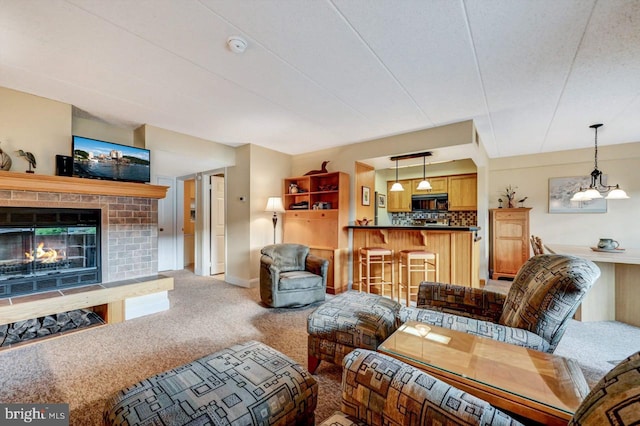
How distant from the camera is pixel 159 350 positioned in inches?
91.7

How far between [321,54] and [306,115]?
1230mm

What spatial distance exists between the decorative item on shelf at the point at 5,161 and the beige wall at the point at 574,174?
24.6ft

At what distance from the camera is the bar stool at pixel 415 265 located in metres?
3.38

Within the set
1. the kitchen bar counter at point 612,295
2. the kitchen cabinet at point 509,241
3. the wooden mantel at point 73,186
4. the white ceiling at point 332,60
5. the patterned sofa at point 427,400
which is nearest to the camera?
the patterned sofa at point 427,400

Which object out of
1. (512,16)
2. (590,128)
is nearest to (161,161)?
(512,16)

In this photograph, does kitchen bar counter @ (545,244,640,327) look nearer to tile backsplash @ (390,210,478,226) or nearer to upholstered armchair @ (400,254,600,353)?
upholstered armchair @ (400,254,600,353)

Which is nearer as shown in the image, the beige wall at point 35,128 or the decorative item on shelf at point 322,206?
the beige wall at point 35,128

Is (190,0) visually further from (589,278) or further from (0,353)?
(0,353)

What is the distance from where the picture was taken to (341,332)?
72.5 inches

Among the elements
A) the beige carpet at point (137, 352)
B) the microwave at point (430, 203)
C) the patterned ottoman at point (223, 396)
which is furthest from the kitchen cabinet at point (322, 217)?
the patterned ottoman at point (223, 396)

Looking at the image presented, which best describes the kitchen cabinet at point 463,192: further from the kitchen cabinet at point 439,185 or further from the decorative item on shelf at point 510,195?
the decorative item on shelf at point 510,195

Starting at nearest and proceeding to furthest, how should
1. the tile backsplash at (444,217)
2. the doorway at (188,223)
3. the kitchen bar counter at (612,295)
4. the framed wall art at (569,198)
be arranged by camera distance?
the kitchen bar counter at (612,295) < the framed wall art at (569,198) < the tile backsplash at (444,217) < the doorway at (188,223)

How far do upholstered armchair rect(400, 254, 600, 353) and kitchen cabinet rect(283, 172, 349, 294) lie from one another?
246cm

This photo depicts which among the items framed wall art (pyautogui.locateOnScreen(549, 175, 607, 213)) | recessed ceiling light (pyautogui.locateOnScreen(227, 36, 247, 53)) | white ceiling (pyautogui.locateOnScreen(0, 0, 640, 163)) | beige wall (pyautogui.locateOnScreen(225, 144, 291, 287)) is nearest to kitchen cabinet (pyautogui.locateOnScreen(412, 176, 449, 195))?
framed wall art (pyautogui.locateOnScreen(549, 175, 607, 213))
